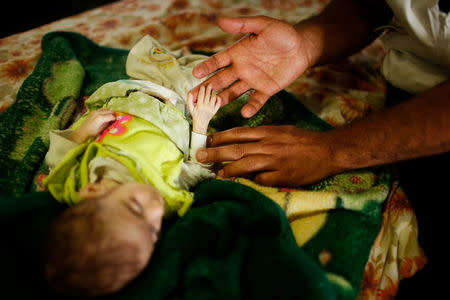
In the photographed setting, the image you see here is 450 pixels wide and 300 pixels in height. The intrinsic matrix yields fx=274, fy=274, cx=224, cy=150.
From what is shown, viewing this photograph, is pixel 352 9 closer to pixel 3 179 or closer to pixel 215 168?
pixel 215 168

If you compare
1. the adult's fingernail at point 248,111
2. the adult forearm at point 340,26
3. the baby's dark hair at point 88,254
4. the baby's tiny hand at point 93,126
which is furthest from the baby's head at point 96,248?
the adult forearm at point 340,26

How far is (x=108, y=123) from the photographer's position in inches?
36.6

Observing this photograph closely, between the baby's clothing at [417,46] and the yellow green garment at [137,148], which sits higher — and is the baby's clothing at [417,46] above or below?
above

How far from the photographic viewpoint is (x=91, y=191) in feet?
2.42

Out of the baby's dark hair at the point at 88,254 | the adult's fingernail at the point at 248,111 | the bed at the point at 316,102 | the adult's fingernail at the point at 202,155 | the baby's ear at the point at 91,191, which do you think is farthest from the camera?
the adult's fingernail at the point at 248,111

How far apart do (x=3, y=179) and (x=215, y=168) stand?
28.0 inches

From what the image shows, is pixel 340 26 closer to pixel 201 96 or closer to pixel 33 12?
pixel 201 96

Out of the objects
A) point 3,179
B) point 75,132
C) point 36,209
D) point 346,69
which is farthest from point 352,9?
point 3,179

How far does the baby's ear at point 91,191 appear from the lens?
2.38ft

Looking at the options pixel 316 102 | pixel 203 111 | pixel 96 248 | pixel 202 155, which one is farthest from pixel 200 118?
Answer: pixel 316 102

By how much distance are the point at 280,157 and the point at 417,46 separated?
0.64 meters

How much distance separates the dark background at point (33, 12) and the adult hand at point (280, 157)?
7.22 ft

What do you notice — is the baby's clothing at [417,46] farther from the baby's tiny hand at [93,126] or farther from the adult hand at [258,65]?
the baby's tiny hand at [93,126]

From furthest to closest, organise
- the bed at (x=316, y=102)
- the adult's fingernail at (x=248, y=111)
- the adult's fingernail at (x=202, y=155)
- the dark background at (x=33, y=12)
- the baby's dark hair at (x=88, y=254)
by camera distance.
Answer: the dark background at (x=33, y=12), the adult's fingernail at (x=248, y=111), the adult's fingernail at (x=202, y=155), the bed at (x=316, y=102), the baby's dark hair at (x=88, y=254)
